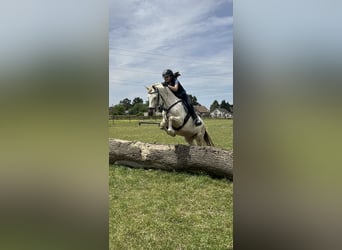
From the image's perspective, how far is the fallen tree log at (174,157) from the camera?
10.6 feet

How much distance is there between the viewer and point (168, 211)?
2.37 meters

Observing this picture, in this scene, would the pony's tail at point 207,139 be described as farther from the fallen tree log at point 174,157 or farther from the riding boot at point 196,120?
the fallen tree log at point 174,157

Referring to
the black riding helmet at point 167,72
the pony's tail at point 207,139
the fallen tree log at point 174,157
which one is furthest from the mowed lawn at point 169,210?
the black riding helmet at point 167,72

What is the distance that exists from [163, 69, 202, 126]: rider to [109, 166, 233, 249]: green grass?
84 cm

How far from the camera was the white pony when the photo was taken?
3586 millimetres

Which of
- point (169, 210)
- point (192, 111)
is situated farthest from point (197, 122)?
point (169, 210)

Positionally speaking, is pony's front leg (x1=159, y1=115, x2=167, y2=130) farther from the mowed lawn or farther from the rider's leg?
the mowed lawn

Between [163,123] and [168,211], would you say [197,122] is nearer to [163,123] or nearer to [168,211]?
[163,123]

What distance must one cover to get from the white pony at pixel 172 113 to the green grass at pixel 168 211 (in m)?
0.63
